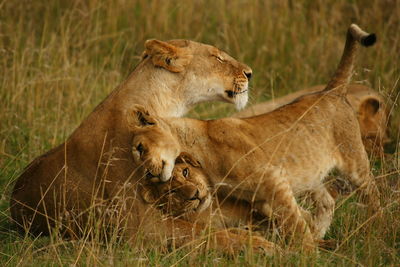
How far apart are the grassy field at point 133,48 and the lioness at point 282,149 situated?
985 mm

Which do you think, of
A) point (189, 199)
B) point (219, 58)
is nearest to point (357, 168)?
point (219, 58)

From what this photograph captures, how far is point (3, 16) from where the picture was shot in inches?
306

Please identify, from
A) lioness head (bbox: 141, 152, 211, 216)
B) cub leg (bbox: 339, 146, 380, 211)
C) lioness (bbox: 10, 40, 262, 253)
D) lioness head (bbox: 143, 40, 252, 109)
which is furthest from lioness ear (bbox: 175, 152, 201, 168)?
cub leg (bbox: 339, 146, 380, 211)

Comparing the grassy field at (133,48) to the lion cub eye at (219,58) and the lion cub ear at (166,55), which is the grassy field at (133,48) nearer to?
the lion cub eye at (219,58)

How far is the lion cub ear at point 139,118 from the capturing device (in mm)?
4258

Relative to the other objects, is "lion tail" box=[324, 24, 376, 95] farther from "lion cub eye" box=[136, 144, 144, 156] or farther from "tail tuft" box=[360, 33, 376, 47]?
"lion cub eye" box=[136, 144, 144, 156]

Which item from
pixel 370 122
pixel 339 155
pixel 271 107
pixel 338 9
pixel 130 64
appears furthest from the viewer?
pixel 338 9

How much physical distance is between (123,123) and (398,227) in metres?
1.48

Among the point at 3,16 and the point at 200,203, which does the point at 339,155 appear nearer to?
the point at 200,203

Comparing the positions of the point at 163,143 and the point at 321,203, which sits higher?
the point at 163,143

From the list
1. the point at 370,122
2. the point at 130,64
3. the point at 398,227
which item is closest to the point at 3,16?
the point at 130,64

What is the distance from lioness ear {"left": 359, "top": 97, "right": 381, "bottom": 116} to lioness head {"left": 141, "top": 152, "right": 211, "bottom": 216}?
86.2 inches

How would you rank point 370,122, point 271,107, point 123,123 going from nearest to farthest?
point 123,123 → point 370,122 → point 271,107

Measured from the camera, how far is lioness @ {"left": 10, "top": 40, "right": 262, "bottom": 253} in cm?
434
